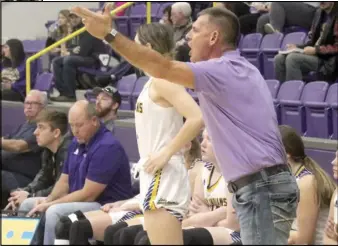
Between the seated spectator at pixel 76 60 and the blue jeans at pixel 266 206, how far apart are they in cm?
488

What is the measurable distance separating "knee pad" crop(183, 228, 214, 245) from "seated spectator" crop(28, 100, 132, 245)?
1405 millimetres

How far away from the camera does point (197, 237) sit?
9.25 feet

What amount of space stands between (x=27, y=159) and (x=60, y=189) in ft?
3.05

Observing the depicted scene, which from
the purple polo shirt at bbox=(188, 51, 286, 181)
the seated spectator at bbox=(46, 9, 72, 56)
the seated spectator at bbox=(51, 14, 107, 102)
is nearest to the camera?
the purple polo shirt at bbox=(188, 51, 286, 181)

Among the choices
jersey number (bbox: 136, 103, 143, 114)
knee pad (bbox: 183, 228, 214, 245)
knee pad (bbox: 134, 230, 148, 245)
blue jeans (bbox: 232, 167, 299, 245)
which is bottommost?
knee pad (bbox: 134, 230, 148, 245)

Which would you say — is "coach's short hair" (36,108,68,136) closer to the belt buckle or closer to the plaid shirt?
the plaid shirt

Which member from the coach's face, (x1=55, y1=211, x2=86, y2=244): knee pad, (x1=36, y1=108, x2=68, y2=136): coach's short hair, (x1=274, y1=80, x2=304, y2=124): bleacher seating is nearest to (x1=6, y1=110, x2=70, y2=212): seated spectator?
(x1=36, y1=108, x2=68, y2=136): coach's short hair

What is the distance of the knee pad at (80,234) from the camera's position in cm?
283

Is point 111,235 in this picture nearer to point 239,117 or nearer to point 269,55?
point 239,117

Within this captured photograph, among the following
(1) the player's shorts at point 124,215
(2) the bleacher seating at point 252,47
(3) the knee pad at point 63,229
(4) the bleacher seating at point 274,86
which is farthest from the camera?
(2) the bleacher seating at point 252,47

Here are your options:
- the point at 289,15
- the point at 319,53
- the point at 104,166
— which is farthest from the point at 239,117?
the point at 289,15

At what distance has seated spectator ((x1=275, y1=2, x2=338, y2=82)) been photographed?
608cm

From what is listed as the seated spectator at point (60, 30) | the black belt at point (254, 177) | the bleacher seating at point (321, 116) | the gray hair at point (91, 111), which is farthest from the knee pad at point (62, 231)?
the seated spectator at point (60, 30)

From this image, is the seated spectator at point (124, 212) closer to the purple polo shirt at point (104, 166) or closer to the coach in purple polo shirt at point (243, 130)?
the purple polo shirt at point (104, 166)
